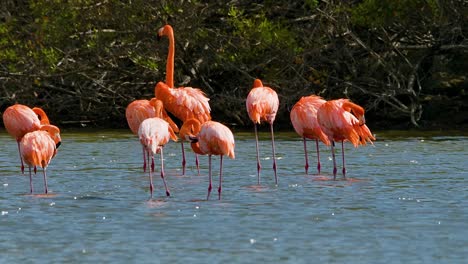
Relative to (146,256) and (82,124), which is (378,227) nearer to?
(146,256)

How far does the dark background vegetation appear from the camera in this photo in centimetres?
2228

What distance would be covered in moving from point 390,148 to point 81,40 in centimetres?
853

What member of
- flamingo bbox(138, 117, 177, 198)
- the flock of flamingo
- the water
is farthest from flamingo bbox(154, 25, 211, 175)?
flamingo bbox(138, 117, 177, 198)

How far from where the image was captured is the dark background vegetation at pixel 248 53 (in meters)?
22.3

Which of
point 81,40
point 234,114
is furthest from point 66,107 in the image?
point 234,114

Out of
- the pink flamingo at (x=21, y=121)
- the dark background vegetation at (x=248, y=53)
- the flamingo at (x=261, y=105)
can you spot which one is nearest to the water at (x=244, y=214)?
the pink flamingo at (x=21, y=121)

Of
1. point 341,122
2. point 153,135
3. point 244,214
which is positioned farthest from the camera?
point 341,122

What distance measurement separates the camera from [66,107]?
25484 millimetres

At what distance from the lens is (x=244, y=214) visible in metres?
9.95

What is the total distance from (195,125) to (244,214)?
2423mm

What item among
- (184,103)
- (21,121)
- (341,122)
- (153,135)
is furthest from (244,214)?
(21,121)

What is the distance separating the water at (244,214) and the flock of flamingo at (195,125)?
17.5 inches

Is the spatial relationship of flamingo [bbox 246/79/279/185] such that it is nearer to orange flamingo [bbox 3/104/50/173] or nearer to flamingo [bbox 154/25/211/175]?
flamingo [bbox 154/25/211/175]

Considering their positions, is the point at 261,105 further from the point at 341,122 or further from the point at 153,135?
the point at 153,135
